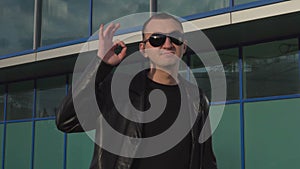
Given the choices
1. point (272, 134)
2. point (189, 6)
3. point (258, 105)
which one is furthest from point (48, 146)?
point (272, 134)

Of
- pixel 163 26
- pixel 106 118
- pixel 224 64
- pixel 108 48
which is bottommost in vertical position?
pixel 106 118

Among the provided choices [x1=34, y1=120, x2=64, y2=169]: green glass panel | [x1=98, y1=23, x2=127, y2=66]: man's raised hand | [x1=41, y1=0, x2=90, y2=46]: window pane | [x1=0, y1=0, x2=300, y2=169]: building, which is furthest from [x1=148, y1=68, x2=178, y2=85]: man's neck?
[x1=34, y1=120, x2=64, y2=169]: green glass panel

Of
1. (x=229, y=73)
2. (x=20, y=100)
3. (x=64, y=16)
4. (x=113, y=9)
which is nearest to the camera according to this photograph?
(x=229, y=73)

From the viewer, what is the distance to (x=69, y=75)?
11977mm

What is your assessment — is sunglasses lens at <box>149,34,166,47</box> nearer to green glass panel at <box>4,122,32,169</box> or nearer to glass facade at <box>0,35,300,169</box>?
glass facade at <box>0,35,300,169</box>

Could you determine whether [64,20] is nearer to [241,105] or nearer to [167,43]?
[241,105]

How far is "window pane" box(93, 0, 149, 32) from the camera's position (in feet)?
31.9

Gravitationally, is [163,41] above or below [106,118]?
above

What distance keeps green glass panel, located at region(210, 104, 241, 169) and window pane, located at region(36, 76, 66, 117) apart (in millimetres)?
4464

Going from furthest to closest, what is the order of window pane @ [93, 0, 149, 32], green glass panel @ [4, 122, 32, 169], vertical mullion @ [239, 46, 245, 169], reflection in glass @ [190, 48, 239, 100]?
1. green glass panel @ [4, 122, 32, 169]
2. window pane @ [93, 0, 149, 32]
3. reflection in glass @ [190, 48, 239, 100]
4. vertical mullion @ [239, 46, 245, 169]

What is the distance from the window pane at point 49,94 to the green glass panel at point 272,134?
4.99 meters

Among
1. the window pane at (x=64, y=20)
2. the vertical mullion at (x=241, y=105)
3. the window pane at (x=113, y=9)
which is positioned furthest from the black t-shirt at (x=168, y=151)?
the window pane at (x=64, y=20)

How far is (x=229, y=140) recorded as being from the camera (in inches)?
350

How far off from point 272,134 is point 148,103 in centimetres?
640
